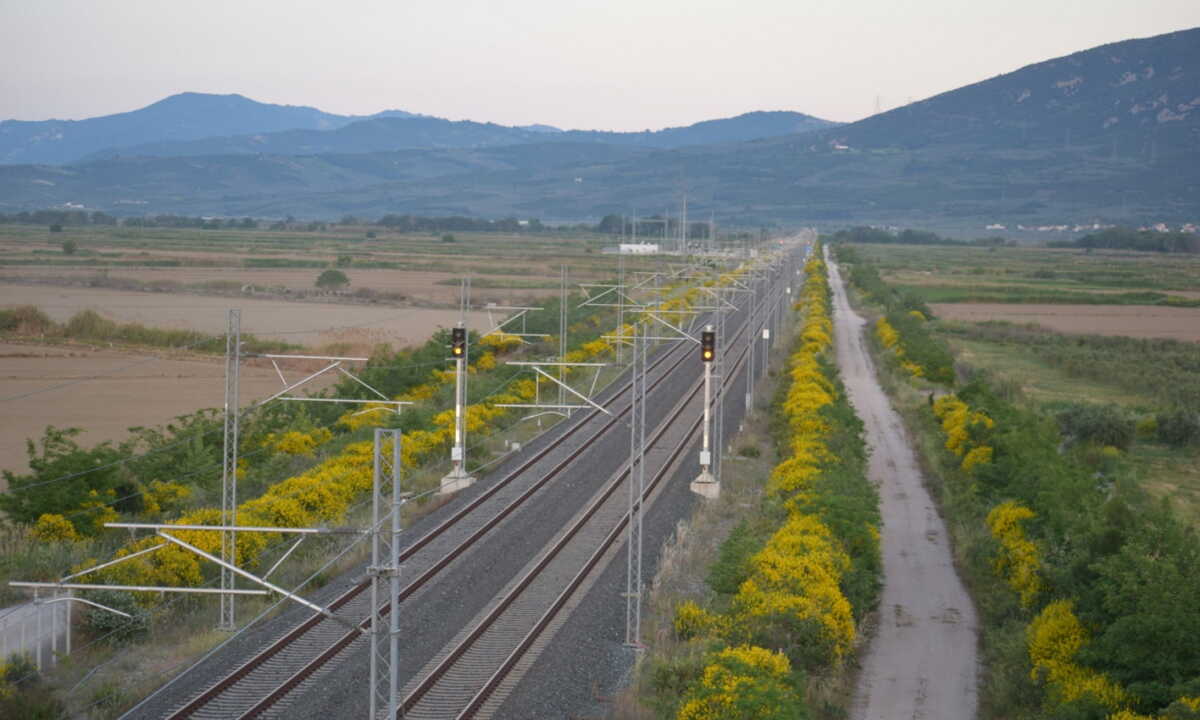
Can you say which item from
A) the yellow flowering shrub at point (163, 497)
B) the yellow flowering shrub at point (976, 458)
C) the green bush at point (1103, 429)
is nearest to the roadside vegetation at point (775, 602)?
the yellow flowering shrub at point (976, 458)

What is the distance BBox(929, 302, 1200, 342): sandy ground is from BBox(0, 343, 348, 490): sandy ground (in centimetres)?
4962

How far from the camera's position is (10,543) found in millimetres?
21359

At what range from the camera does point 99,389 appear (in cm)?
4334

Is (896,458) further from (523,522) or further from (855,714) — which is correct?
(855,714)

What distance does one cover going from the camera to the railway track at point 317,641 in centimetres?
1522

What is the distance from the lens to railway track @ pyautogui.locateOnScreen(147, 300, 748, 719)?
1522 centimetres

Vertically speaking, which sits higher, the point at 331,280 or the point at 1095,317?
the point at 331,280

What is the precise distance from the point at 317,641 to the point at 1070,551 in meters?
11.8

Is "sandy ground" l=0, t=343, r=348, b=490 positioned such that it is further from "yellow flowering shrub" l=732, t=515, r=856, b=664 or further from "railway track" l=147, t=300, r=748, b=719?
"yellow flowering shrub" l=732, t=515, r=856, b=664

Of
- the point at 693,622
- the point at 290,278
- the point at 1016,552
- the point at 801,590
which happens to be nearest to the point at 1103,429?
the point at 1016,552

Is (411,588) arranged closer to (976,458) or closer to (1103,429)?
(976,458)

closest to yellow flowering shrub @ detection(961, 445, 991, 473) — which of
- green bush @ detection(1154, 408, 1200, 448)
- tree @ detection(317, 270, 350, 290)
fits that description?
green bush @ detection(1154, 408, 1200, 448)

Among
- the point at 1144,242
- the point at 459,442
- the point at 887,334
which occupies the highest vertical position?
the point at 1144,242

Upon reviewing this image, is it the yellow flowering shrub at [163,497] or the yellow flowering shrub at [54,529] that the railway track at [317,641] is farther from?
the yellow flowering shrub at [54,529]
